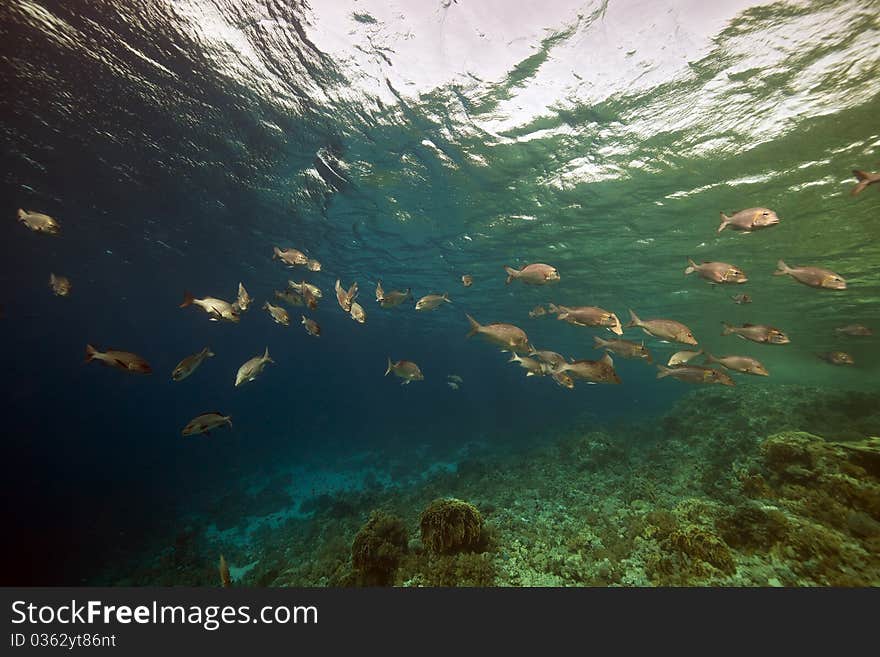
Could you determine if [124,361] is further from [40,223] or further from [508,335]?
[508,335]

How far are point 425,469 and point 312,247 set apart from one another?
19.8 meters

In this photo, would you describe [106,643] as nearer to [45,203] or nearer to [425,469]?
[425,469]

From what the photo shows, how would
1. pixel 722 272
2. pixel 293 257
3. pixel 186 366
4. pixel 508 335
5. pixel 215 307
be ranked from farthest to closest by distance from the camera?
pixel 293 257, pixel 508 335, pixel 215 307, pixel 722 272, pixel 186 366

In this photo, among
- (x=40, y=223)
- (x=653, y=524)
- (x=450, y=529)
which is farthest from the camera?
(x=40, y=223)

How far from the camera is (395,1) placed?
28.0ft

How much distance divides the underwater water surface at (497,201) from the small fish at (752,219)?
14.8 ft

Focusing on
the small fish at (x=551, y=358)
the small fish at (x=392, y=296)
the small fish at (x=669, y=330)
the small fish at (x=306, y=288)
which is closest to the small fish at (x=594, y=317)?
the small fish at (x=669, y=330)

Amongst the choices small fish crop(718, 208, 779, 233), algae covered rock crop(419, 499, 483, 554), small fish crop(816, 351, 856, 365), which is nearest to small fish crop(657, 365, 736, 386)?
small fish crop(718, 208, 779, 233)

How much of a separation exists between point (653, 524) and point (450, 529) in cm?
405

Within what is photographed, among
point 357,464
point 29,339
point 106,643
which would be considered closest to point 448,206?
point 106,643

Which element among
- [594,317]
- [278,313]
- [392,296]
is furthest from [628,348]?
[278,313]

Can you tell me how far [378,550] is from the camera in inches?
243

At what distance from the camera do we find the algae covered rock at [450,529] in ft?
20.2

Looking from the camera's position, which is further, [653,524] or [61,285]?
[61,285]
